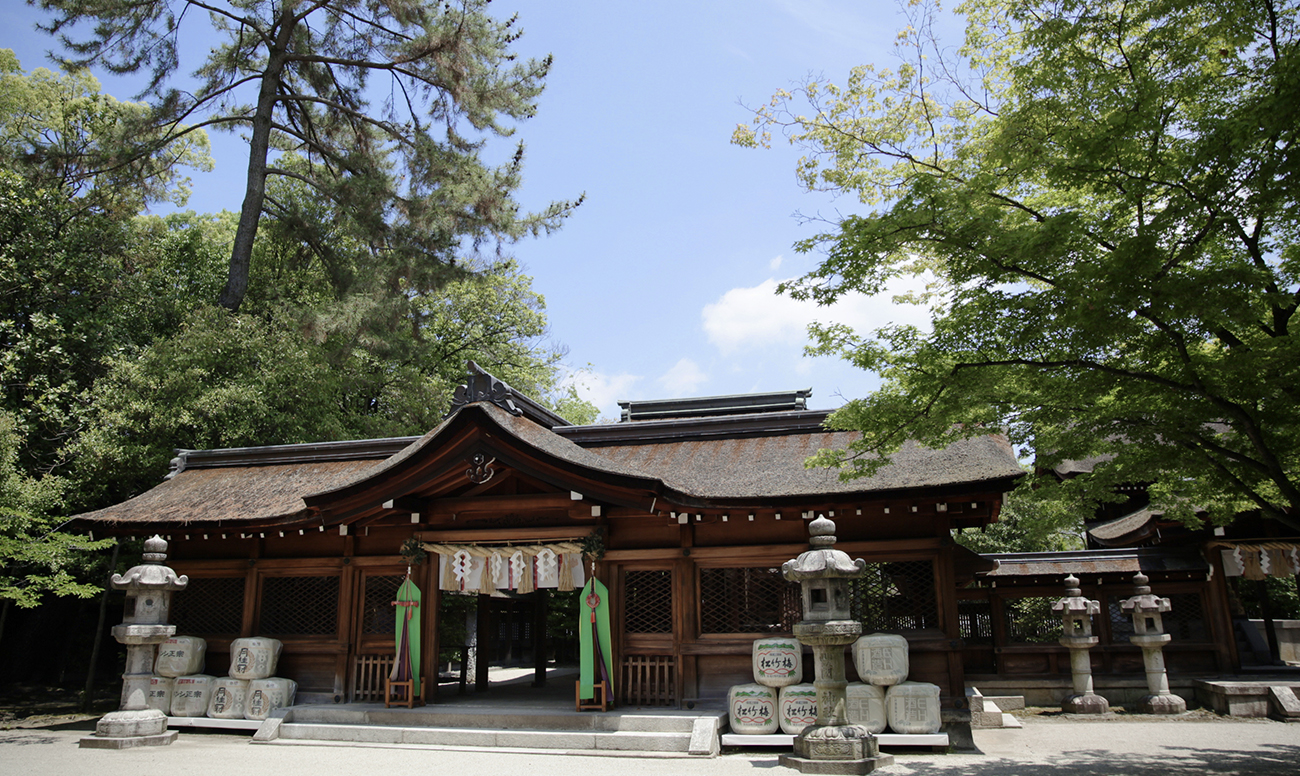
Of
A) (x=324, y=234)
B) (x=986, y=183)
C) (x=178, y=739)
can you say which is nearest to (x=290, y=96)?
(x=324, y=234)

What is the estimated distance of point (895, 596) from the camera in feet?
33.4

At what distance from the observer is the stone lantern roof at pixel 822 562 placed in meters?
8.45

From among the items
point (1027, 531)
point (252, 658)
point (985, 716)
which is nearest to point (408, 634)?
point (252, 658)

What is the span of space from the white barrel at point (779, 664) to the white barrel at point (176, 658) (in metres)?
8.45

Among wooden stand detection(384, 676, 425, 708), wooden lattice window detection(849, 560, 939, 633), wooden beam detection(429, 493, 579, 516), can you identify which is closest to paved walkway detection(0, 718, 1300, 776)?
wooden stand detection(384, 676, 425, 708)

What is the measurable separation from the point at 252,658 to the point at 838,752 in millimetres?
8347

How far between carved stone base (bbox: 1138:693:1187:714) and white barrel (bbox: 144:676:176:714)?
1543 centimetres

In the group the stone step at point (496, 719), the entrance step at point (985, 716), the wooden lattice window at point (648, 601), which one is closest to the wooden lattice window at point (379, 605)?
the stone step at point (496, 719)

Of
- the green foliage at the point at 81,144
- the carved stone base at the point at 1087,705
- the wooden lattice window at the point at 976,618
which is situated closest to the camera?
the carved stone base at the point at 1087,705

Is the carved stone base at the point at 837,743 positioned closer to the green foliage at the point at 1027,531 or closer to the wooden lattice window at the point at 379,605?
the green foliage at the point at 1027,531

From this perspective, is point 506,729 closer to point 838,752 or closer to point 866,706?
point 838,752

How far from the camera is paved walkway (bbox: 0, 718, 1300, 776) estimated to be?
789 centimetres

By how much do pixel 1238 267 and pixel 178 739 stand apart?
43.7 ft

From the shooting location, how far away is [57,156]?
19047mm
